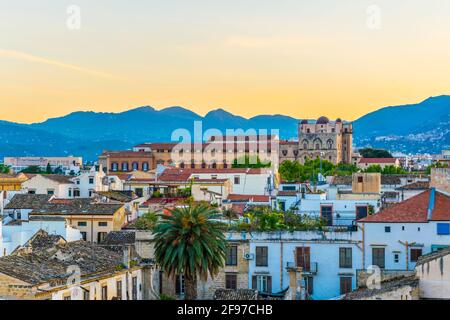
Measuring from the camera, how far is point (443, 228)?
2795 cm

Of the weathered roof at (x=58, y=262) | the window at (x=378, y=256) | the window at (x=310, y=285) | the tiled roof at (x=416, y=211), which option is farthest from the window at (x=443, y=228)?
the weathered roof at (x=58, y=262)

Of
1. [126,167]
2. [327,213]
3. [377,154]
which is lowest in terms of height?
[327,213]

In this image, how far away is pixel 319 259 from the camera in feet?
95.0

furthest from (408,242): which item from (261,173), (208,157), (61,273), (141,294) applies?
(208,157)

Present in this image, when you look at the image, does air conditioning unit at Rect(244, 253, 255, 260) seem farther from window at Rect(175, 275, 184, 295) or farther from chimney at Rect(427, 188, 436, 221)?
chimney at Rect(427, 188, 436, 221)

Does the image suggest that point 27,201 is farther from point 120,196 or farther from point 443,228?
point 443,228

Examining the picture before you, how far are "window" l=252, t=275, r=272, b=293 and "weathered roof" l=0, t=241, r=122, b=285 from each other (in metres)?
5.23

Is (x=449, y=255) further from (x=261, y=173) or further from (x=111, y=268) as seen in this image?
(x=261, y=173)

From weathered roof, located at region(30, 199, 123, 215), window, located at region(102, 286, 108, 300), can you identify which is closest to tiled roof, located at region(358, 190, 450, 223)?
window, located at region(102, 286, 108, 300)

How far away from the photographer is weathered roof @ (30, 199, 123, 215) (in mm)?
41781

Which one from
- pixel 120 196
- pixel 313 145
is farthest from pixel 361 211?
pixel 313 145

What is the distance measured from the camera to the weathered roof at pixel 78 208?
1645 inches

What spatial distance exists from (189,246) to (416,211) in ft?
30.8

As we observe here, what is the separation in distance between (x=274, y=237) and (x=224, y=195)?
25.7 m
